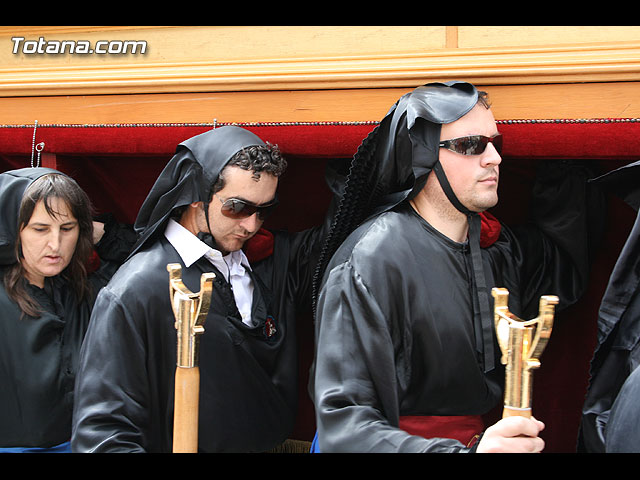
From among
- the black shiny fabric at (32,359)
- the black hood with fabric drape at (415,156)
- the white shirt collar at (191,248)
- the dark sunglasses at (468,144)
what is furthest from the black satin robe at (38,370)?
the dark sunglasses at (468,144)

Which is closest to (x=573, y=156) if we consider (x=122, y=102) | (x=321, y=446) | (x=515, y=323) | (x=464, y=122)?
(x=464, y=122)

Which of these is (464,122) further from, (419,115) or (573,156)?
(573,156)

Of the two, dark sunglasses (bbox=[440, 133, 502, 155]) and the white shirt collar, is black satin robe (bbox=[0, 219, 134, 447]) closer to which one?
the white shirt collar

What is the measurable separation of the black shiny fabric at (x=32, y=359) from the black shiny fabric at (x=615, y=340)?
1.54 meters

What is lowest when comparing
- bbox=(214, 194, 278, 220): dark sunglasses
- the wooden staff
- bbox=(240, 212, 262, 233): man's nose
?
the wooden staff

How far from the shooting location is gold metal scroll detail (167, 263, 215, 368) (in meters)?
1.75

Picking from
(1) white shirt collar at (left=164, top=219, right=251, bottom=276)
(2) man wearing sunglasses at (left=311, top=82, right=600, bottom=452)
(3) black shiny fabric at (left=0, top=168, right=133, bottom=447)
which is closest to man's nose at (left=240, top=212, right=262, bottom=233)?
(1) white shirt collar at (left=164, top=219, right=251, bottom=276)

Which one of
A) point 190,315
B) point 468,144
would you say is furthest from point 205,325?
point 468,144

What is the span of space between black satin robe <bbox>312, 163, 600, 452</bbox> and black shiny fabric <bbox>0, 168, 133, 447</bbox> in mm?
949

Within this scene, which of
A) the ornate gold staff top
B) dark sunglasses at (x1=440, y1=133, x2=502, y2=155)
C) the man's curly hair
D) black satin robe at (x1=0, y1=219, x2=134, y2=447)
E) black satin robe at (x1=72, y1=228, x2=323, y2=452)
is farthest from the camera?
black satin robe at (x1=0, y1=219, x2=134, y2=447)

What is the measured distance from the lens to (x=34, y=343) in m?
2.36

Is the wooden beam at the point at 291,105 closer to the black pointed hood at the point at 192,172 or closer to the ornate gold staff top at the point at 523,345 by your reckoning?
the black pointed hood at the point at 192,172

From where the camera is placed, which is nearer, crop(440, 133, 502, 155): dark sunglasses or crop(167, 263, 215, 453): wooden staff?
crop(167, 263, 215, 453): wooden staff

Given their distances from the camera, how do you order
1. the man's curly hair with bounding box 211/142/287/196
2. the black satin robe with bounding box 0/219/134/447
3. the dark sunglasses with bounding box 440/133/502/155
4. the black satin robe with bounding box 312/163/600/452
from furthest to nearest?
the black satin robe with bounding box 0/219/134/447
the man's curly hair with bounding box 211/142/287/196
the dark sunglasses with bounding box 440/133/502/155
the black satin robe with bounding box 312/163/600/452
